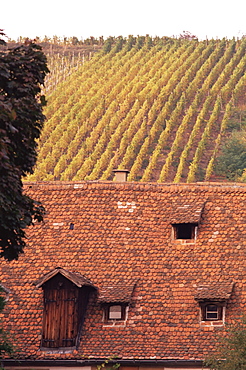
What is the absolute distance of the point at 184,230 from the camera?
2348cm

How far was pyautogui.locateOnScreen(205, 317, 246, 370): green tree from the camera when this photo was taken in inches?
720

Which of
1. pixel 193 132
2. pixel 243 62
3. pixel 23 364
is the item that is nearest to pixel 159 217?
pixel 23 364

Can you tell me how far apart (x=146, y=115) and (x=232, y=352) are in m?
58.4

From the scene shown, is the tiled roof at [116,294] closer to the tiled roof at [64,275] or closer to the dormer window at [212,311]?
the tiled roof at [64,275]

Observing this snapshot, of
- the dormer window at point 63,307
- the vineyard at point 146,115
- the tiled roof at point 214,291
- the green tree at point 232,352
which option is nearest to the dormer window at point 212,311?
the tiled roof at point 214,291

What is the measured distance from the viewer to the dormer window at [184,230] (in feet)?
76.6

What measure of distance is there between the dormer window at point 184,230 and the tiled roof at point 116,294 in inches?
95.9

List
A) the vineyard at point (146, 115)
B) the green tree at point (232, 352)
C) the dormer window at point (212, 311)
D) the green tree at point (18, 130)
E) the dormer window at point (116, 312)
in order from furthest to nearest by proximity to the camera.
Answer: the vineyard at point (146, 115)
the dormer window at point (116, 312)
the dormer window at point (212, 311)
the green tree at point (232, 352)
the green tree at point (18, 130)

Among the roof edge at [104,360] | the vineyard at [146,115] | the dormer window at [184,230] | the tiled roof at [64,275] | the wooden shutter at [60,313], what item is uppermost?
the vineyard at [146,115]

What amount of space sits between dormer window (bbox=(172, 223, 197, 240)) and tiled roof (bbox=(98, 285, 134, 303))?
7.99 feet

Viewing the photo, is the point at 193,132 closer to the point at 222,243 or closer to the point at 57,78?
the point at 57,78

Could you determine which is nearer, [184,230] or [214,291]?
[214,291]

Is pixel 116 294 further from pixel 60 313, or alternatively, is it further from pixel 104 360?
pixel 104 360

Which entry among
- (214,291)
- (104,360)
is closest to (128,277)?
(214,291)
